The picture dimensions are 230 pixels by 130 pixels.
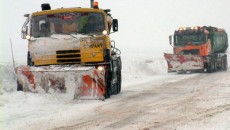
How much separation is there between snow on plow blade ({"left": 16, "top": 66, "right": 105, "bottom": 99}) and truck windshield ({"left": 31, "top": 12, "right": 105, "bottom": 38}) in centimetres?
118

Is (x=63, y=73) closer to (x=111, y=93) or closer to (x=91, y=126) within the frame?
(x=111, y=93)

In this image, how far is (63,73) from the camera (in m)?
10.4

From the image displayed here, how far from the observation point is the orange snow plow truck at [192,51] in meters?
24.0

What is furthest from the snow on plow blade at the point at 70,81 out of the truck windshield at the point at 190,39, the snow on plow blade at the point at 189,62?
the truck windshield at the point at 190,39

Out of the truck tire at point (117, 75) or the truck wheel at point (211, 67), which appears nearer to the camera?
the truck tire at point (117, 75)

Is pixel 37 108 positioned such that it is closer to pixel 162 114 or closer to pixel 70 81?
pixel 70 81

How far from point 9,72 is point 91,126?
29.1 feet

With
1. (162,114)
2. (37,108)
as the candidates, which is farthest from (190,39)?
(162,114)

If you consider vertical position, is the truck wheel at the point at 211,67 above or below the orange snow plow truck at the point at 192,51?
below

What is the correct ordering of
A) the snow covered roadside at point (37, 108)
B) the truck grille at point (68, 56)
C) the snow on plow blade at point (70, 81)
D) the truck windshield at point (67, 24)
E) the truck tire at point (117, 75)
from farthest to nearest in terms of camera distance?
the truck tire at point (117, 75)
the truck windshield at point (67, 24)
the truck grille at point (68, 56)
the snow on plow blade at point (70, 81)
the snow covered roadside at point (37, 108)

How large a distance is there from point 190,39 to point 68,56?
15.2m

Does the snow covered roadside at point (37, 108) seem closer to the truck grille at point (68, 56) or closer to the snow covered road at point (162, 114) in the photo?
the snow covered road at point (162, 114)

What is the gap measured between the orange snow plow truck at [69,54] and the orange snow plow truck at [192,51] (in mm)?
12811

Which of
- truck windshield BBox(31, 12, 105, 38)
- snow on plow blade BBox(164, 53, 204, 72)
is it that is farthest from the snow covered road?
snow on plow blade BBox(164, 53, 204, 72)
